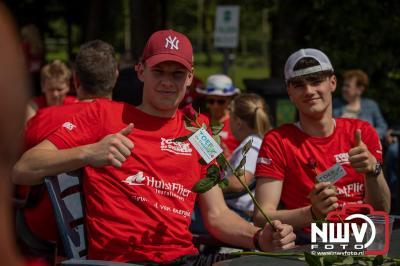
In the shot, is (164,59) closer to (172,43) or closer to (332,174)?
(172,43)

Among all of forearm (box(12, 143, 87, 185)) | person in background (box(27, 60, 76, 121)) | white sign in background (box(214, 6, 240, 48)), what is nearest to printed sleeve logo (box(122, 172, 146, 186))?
forearm (box(12, 143, 87, 185))

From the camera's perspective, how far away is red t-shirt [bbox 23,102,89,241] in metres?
3.85

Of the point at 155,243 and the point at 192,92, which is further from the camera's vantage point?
the point at 192,92

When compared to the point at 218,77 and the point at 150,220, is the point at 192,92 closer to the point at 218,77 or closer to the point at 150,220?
the point at 218,77

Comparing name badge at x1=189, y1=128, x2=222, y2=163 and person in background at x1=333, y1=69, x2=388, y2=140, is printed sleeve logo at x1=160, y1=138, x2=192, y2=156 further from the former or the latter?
person in background at x1=333, y1=69, x2=388, y2=140

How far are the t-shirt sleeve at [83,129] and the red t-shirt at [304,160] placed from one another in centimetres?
78

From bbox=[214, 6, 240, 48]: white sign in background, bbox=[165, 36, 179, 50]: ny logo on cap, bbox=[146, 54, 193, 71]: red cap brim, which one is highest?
bbox=[214, 6, 240, 48]: white sign in background

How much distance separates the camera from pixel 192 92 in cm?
816

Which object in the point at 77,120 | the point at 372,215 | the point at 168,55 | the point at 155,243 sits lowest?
the point at 155,243

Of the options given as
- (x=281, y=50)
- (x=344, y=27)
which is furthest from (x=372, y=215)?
(x=281, y=50)

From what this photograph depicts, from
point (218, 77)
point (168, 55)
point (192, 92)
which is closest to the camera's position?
point (168, 55)

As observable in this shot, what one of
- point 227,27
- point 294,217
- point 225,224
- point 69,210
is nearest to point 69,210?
point 69,210

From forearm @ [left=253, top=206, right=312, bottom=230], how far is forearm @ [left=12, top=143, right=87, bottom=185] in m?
0.84

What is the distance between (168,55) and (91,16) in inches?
524
